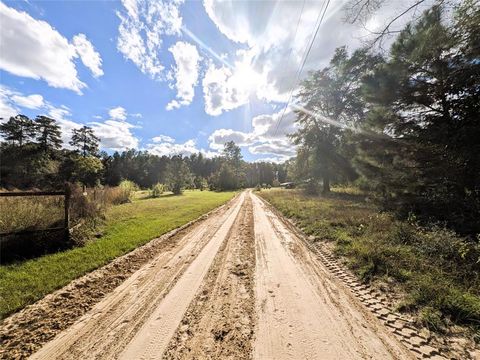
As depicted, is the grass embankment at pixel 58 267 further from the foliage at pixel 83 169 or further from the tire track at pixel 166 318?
the foliage at pixel 83 169

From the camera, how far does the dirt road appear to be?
279cm

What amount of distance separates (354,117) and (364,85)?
685 inches

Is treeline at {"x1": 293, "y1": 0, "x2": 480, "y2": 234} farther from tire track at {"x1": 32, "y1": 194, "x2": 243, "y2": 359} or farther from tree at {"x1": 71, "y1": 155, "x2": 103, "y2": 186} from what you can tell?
tree at {"x1": 71, "y1": 155, "x2": 103, "y2": 186}

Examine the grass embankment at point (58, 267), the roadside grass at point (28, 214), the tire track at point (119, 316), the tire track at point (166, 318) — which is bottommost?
the tire track at point (119, 316)

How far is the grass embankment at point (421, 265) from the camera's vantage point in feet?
11.9

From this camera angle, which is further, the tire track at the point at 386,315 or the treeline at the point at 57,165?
the treeline at the point at 57,165

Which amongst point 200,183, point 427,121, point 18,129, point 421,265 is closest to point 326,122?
point 427,121

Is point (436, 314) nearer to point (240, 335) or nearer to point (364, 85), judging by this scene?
point (240, 335)

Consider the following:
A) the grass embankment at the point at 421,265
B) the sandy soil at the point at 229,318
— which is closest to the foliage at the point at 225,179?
the grass embankment at the point at 421,265

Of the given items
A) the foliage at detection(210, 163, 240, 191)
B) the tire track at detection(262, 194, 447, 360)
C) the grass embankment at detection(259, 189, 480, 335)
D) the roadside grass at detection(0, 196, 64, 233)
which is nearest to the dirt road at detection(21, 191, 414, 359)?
the tire track at detection(262, 194, 447, 360)

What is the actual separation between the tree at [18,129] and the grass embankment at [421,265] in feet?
192

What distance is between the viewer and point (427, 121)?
10055 millimetres

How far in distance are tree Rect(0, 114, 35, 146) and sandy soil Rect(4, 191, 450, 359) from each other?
2234 inches

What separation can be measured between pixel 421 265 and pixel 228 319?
14.4 feet
